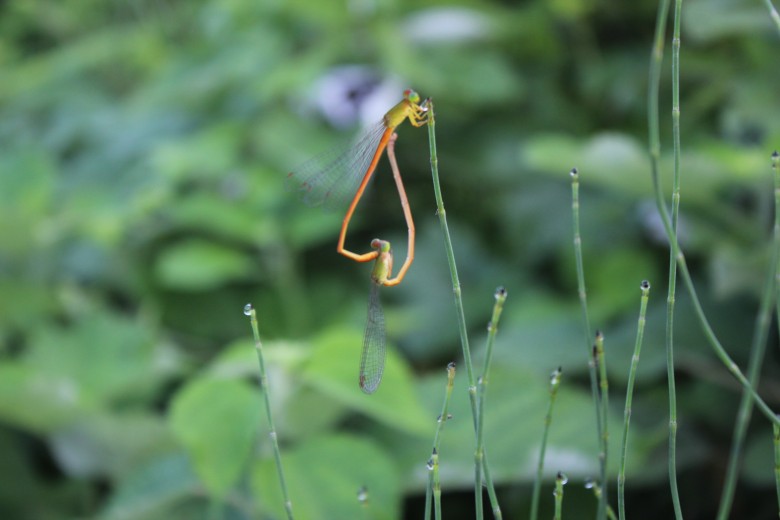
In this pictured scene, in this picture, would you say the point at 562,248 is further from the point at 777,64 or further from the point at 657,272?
the point at 777,64

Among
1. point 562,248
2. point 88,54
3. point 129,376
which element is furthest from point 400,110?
point 88,54

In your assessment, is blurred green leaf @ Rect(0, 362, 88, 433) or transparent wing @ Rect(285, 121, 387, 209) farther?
blurred green leaf @ Rect(0, 362, 88, 433)

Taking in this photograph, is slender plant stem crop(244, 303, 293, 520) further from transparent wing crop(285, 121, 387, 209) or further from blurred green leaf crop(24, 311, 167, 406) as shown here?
blurred green leaf crop(24, 311, 167, 406)

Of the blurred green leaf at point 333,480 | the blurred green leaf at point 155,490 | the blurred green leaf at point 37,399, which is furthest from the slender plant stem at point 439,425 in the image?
the blurred green leaf at point 37,399

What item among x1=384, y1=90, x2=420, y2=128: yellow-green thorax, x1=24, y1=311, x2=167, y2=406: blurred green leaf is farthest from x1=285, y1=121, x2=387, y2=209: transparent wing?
x1=24, y1=311, x2=167, y2=406: blurred green leaf

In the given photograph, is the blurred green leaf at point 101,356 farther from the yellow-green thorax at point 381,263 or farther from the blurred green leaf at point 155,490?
the yellow-green thorax at point 381,263

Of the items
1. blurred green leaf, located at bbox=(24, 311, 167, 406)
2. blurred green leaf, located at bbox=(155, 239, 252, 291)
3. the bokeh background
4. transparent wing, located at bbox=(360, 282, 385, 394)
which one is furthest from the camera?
blurred green leaf, located at bbox=(155, 239, 252, 291)
